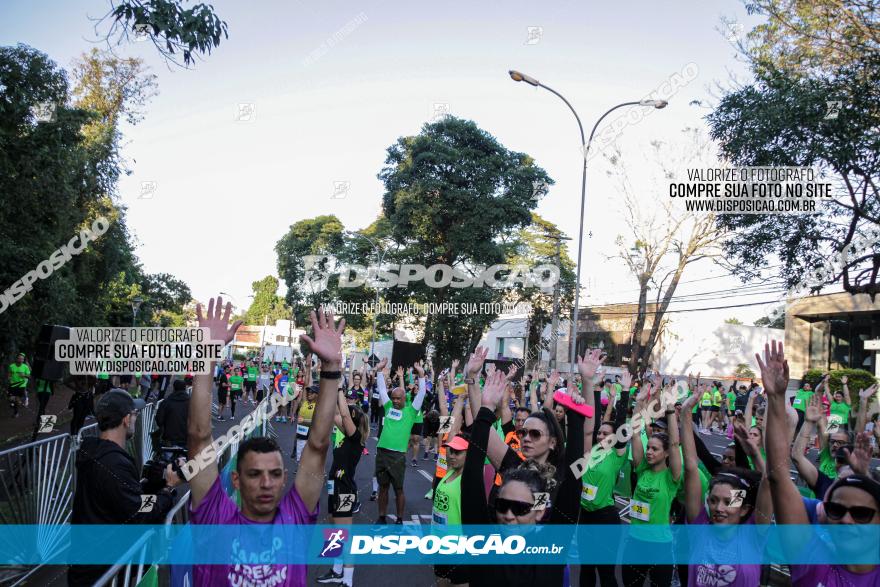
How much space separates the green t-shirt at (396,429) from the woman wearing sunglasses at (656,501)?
3.73 m

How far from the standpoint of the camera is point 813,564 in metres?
2.84

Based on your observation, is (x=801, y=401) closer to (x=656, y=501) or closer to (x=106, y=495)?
(x=656, y=501)

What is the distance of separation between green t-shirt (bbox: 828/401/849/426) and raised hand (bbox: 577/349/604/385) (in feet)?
29.0

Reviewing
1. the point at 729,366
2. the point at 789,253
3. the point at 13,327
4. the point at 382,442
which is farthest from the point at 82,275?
the point at 729,366

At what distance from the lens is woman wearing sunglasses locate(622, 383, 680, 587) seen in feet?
17.2

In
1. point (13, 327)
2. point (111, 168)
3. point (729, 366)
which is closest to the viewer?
point (13, 327)

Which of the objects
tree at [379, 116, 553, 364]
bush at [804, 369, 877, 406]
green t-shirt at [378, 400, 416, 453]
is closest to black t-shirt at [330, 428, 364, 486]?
green t-shirt at [378, 400, 416, 453]

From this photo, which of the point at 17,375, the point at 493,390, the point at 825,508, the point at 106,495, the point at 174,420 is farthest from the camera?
the point at 17,375

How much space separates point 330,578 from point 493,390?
12.8ft

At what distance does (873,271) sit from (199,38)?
36.7ft

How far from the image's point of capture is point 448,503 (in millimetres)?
5148

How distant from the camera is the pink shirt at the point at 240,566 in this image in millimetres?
2727

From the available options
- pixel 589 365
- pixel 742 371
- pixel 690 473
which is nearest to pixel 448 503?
pixel 589 365

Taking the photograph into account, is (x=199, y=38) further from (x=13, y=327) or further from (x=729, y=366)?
(x=729, y=366)
